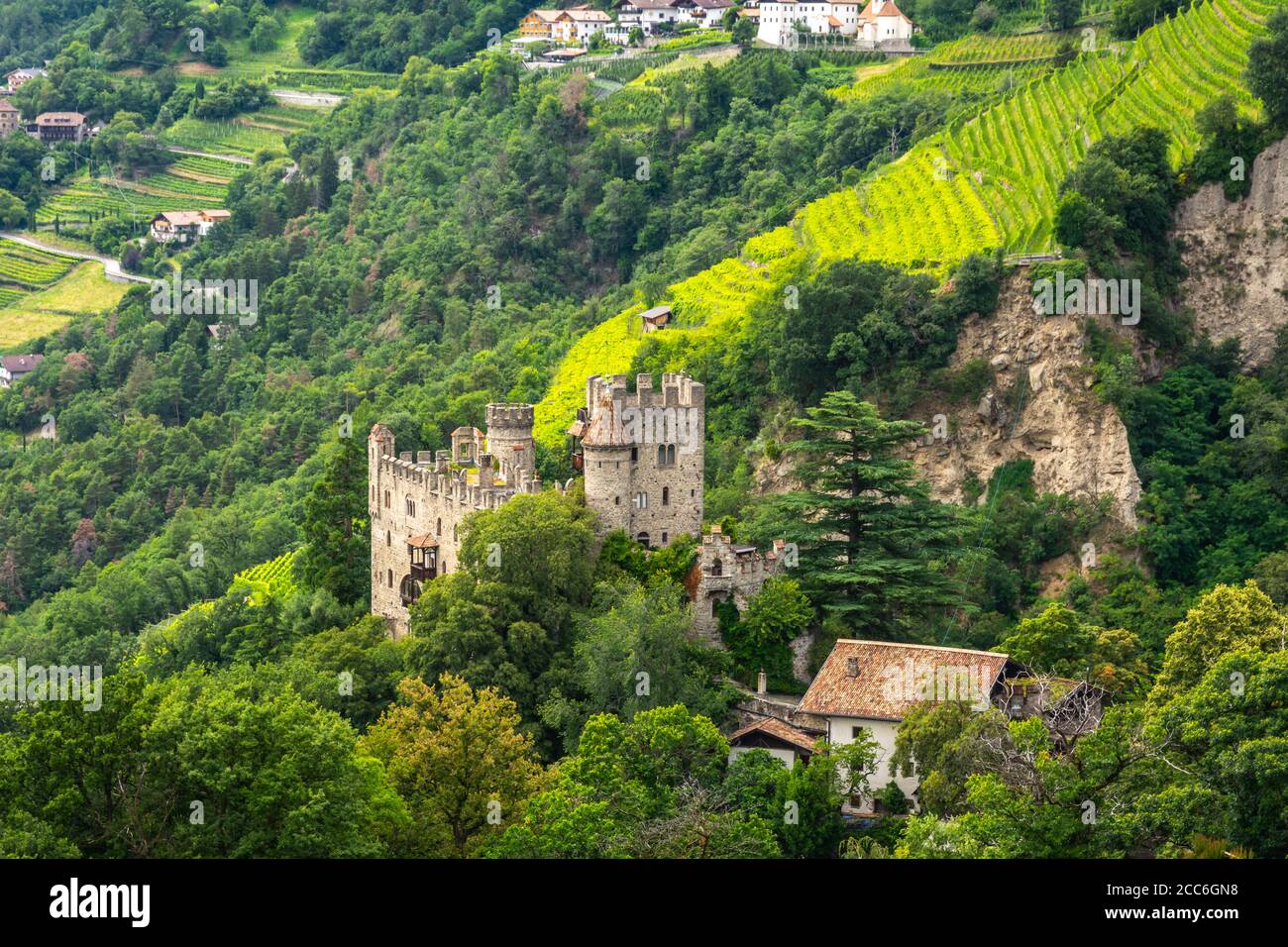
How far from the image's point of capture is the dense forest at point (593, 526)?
1586 inches

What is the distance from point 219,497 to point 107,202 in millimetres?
53885

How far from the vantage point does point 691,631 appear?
53438mm

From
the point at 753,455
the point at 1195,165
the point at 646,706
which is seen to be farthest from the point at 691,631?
the point at 1195,165

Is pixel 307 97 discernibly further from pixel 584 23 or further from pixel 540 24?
pixel 584 23

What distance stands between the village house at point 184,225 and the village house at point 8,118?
28804 millimetres

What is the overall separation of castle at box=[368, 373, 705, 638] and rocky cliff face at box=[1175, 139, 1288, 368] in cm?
2219

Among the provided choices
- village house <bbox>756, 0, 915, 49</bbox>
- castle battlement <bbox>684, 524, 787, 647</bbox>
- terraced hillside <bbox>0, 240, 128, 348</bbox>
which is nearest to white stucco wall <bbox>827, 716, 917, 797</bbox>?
castle battlement <bbox>684, 524, 787, 647</bbox>

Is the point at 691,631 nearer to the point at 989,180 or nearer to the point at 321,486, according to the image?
the point at 321,486

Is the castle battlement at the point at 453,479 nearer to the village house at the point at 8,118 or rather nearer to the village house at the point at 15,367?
the village house at the point at 15,367

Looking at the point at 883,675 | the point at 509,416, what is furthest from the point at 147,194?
the point at 883,675

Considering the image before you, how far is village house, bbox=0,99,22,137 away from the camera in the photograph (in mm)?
162500

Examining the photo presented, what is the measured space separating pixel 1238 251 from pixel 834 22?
4986cm

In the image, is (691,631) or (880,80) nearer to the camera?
(691,631)

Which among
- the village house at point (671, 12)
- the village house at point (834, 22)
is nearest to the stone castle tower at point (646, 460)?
the village house at point (834, 22)
